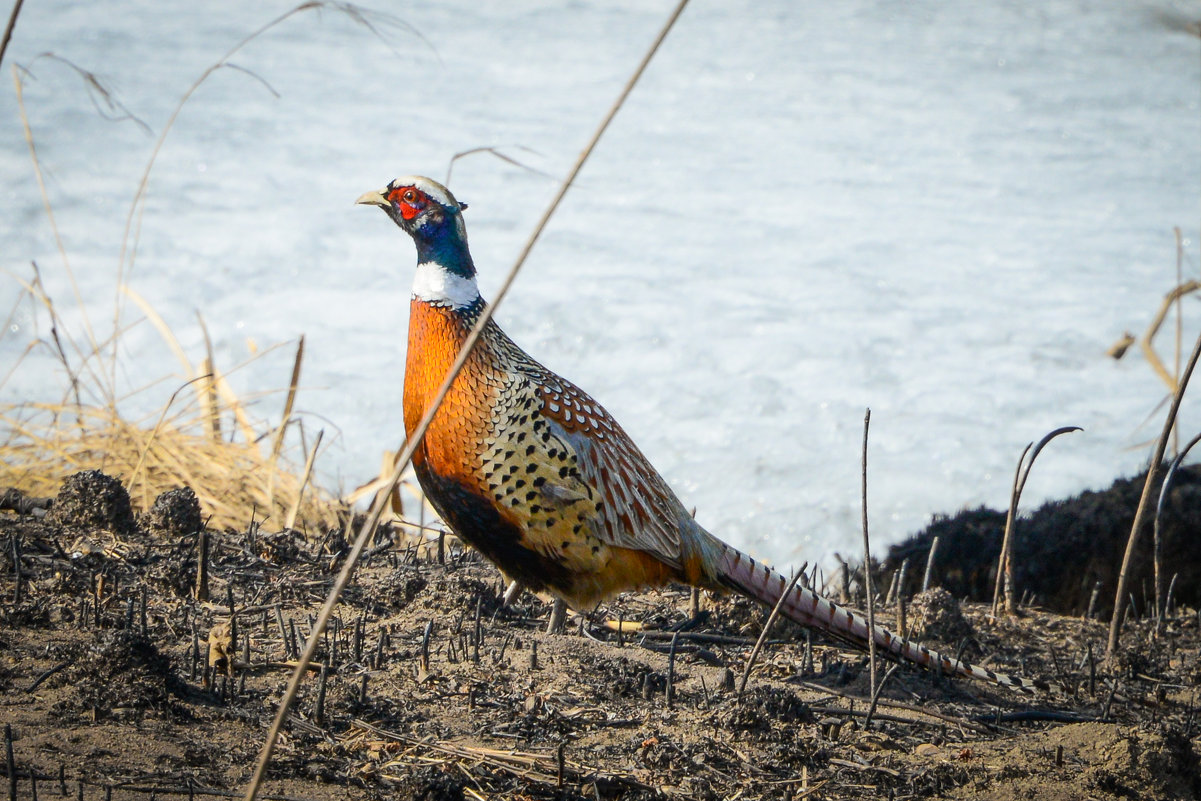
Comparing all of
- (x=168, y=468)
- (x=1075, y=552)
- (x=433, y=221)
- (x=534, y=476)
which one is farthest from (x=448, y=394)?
(x=1075, y=552)

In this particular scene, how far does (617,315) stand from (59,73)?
23.9ft

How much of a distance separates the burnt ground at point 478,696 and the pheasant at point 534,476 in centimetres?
19

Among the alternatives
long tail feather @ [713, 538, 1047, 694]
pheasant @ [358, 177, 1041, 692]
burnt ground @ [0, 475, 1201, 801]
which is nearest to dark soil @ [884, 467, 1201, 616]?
burnt ground @ [0, 475, 1201, 801]

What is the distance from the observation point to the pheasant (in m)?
3.50

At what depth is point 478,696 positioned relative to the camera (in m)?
3.32

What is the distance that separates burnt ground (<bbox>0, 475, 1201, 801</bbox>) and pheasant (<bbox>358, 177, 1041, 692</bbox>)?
194 millimetres

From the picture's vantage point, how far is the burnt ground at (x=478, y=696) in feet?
9.22

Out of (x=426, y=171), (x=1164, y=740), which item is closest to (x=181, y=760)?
(x=1164, y=740)

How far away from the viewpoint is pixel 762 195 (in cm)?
1288

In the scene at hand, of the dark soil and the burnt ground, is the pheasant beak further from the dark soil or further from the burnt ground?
the dark soil

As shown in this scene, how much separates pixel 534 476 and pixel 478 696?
2.10 ft

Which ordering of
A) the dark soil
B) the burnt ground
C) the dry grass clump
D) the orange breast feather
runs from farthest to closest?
1. the dark soil
2. the dry grass clump
3. the orange breast feather
4. the burnt ground

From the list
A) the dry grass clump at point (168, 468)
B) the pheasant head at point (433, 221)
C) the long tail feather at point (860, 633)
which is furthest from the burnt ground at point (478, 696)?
the pheasant head at point (433, 221)

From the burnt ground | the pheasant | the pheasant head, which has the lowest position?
the burnt ground
